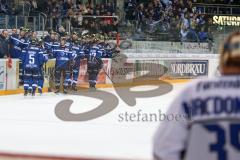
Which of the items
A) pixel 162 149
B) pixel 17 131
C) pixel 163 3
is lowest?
pixel 17 131

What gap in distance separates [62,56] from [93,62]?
1.17m

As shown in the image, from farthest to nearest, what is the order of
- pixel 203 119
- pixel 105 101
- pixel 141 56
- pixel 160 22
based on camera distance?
pixel 160 22, pixel 141 56, pixel 105 101, pixel 203 119

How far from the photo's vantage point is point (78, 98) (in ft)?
42.9

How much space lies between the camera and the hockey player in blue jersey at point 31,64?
14.1 m

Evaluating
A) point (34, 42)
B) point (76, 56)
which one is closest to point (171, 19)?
point (76, 56)

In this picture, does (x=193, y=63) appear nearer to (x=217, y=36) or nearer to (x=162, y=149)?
(x=217, y=36)

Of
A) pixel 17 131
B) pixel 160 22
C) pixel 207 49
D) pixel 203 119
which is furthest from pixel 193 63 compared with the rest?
pixel 203 119

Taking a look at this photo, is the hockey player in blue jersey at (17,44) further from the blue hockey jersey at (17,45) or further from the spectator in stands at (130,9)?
the spectator in stands at (130,9)

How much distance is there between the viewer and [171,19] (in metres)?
20.8

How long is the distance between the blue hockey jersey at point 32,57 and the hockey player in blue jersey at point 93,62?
5.39 feet

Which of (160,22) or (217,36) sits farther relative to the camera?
(160,22)

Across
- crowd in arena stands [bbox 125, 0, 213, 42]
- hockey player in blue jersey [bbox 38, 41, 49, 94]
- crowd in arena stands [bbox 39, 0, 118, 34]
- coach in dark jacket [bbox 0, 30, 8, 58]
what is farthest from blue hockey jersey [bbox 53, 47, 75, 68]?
crowd in arena stands [bbox 125, 0, 213, 42]

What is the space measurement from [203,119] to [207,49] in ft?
57.1

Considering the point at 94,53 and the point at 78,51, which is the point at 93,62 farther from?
the point at 78,51
